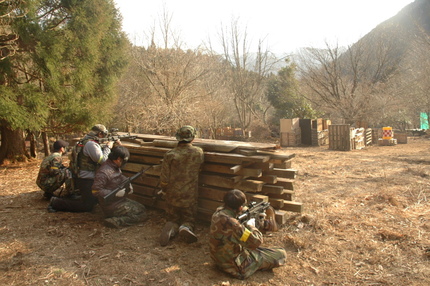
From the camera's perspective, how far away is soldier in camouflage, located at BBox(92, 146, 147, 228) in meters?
5.45

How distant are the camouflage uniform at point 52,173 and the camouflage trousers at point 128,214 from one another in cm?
166

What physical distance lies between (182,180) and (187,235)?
2.81 ft

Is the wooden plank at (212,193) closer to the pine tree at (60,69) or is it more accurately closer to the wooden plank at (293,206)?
the wooden plank at (293,206)

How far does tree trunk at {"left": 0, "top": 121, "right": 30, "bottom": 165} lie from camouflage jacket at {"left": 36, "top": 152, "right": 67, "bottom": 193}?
6.56 meters

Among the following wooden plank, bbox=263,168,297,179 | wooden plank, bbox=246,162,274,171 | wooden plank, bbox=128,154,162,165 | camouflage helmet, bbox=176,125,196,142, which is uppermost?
camouflage helmet, bbox=176,125,196,142

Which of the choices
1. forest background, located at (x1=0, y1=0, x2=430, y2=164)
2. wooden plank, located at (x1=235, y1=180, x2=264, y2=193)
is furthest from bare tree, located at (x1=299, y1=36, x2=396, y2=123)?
wooden plank, located at (x1=235, y1=180, x2=264, y2=193)

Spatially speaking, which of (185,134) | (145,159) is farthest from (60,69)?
(185,134)

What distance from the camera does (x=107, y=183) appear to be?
18.1 ft

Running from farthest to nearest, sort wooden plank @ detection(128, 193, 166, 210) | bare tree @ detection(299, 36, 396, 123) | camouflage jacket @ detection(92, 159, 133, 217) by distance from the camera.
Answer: bare tree @ detection(299, 36, 396, 123) → wooden plank @ detection(128, 193, 166, 210) → camouflage jacket @ detection(92, 159, 133, 217)

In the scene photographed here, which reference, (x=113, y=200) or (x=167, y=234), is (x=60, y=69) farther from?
(x=167, y=234)

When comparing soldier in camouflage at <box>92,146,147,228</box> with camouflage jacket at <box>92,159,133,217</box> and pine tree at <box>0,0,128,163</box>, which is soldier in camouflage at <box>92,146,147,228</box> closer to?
camouflage jacket at <box>92,159,133,217</box>

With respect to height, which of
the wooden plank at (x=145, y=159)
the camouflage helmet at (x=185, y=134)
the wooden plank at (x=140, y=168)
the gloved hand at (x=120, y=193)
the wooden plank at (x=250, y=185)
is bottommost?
the gloved hand at (x=120, y=193)

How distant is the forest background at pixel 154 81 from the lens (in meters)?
10.1

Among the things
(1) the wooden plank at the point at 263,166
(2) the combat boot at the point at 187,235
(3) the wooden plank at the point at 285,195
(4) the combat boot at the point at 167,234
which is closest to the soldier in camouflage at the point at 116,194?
(4) the combat boot at the point at 167,234
